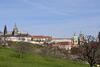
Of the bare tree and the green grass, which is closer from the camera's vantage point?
the bare tree

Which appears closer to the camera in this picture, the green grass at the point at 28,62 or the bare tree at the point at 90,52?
the bare tree at the point at 90,52

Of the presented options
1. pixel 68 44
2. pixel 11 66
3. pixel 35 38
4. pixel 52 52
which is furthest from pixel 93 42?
pixel 35 38

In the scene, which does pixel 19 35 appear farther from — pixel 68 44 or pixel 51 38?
pixel 68 44

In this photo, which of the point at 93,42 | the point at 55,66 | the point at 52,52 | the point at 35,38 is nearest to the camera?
the point at 93,42

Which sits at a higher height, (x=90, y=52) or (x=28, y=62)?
(x=90, y=52)

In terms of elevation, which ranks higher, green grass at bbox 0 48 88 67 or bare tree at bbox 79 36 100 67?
bare tree at bbox 79 36 100 67

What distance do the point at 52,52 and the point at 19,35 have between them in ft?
279

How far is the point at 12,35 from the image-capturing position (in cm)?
18325

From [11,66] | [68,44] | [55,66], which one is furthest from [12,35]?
[11,66]

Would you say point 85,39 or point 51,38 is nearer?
point 85,39

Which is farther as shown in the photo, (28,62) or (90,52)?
(28,62)

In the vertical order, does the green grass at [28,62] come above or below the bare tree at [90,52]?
below

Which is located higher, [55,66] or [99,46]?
[99,46]

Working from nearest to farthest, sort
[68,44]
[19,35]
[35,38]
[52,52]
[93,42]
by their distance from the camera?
[93,42], [52,52], [68,44], [19,35], [35,38]
